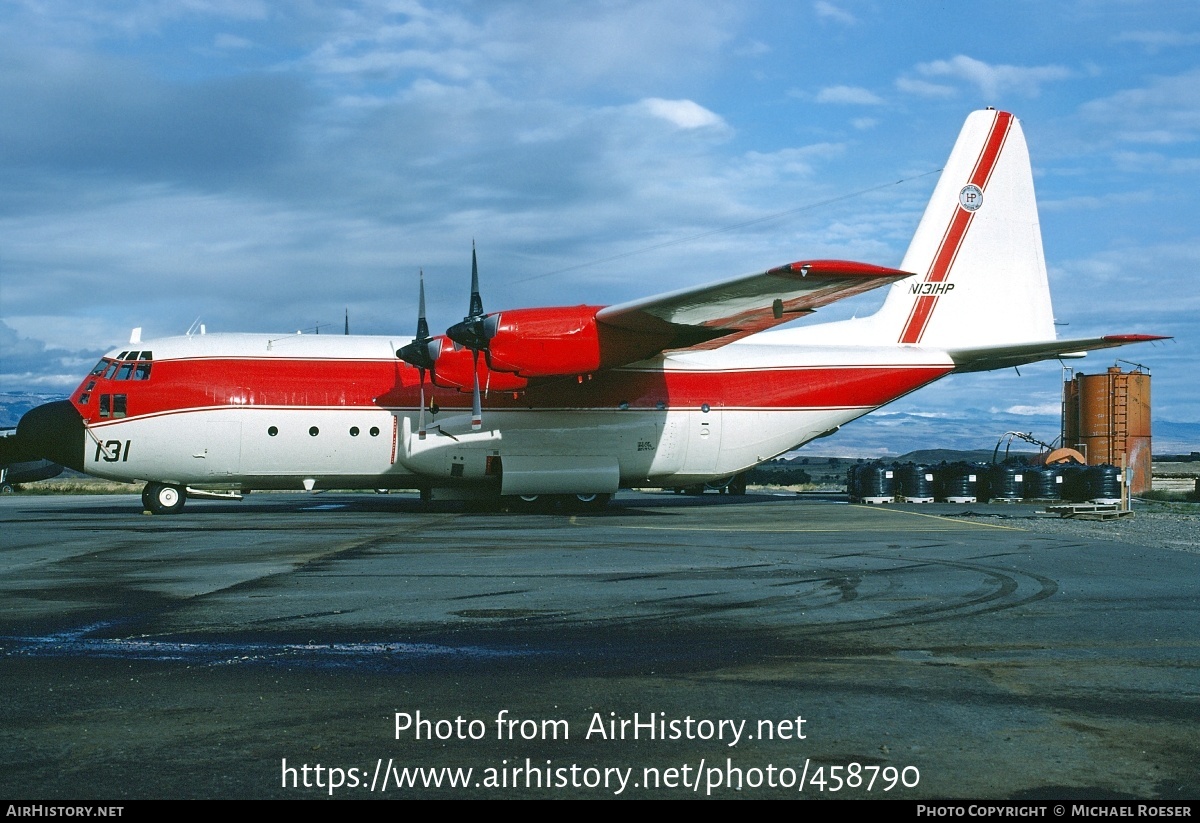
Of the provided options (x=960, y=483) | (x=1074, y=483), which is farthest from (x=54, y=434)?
(x=1074, y=483)

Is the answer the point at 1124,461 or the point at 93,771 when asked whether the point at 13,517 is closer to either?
the point at 93,771

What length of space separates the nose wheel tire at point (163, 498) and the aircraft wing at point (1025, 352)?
800 inches

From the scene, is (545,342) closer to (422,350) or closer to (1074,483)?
(422,350)

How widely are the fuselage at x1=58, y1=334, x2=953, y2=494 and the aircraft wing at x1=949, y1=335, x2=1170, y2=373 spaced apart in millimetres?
692

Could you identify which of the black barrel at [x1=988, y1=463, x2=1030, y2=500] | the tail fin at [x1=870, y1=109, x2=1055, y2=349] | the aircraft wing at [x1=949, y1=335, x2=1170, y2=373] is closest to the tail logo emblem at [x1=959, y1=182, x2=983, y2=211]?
the tail fin at [x1=870, y1=109, x2=1055, y2=349]

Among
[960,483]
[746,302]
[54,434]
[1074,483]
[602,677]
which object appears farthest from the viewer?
[960,483]

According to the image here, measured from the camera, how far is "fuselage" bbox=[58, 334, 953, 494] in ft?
76.4

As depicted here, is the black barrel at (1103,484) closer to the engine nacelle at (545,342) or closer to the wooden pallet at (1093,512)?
the wooden pallet at (1093,512)

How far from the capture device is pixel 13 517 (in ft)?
78.1

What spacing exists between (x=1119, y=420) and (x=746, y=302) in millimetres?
24986

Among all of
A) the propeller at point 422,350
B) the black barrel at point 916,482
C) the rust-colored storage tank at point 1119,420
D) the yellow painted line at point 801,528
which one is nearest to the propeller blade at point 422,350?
the propeller at point 422,350

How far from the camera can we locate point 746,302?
67.9 feet

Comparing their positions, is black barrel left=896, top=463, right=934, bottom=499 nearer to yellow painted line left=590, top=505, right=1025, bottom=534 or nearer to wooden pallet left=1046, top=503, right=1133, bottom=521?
wooden pallet left=1046, top=503, right=1133, bottom=521

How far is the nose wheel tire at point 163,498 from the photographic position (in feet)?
80.7
